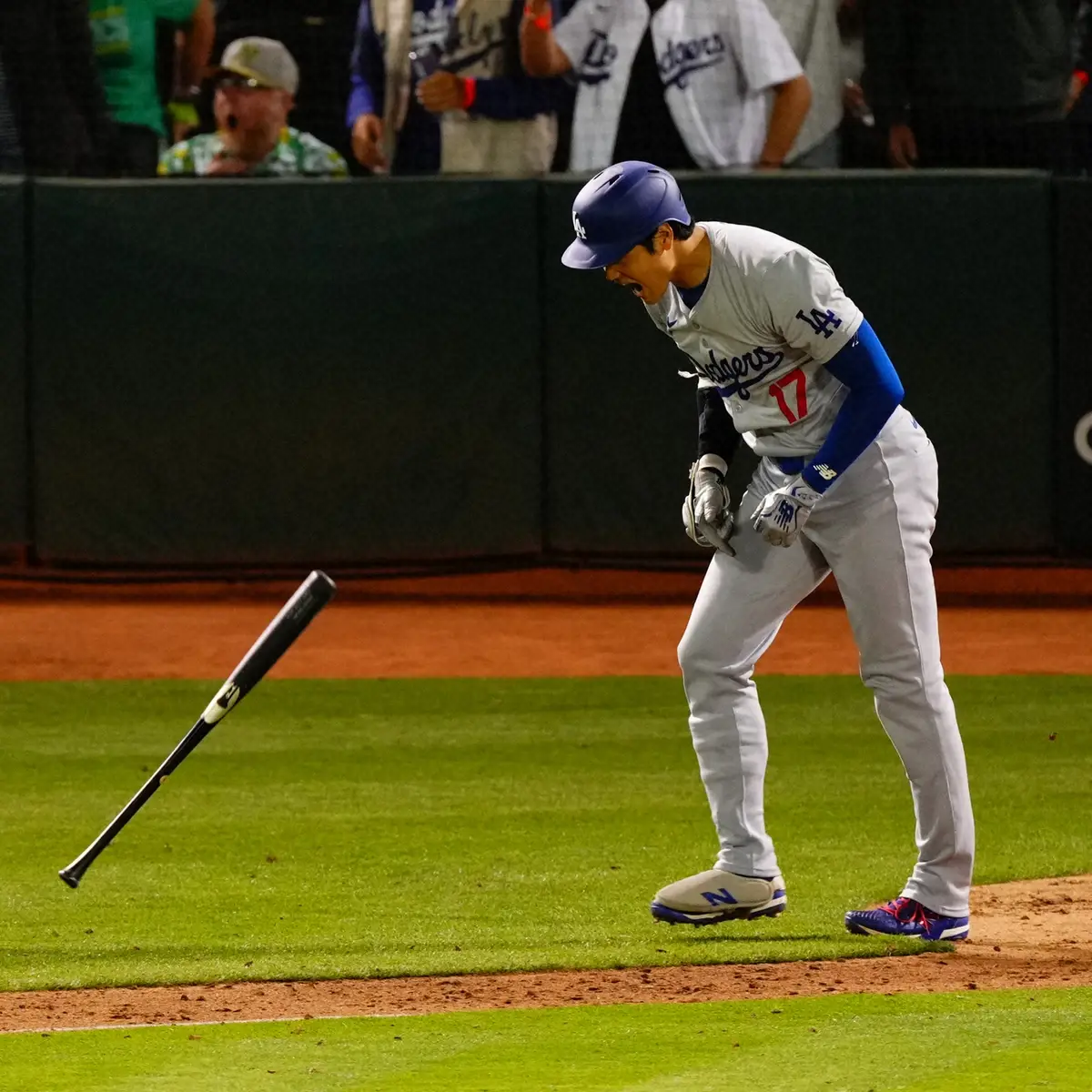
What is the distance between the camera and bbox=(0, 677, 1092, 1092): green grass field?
3967 mm

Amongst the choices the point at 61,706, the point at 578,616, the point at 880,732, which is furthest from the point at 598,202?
the point at 578,616

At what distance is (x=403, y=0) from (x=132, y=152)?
5.24ft

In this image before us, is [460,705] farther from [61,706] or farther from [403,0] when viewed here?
[403,0]

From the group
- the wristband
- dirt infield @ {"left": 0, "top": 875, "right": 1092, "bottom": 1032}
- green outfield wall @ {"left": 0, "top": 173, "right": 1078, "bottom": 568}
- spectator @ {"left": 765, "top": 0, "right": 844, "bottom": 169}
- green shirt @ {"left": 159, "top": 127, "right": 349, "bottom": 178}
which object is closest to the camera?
dirt infield @ {"left": 0, "top": 875, "right": 1092, "bottom": 1032}

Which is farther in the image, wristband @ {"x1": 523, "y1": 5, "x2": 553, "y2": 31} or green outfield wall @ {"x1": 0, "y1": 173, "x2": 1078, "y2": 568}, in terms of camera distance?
green outfield wall @ {"x1": 0, "y1": 173, "x2": 1078, "y2": 568}

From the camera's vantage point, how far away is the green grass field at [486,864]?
13.0 feet

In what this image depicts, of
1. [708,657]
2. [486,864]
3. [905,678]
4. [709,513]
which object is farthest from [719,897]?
[486,864]

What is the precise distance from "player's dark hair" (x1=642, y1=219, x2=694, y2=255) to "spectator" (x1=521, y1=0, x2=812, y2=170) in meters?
5.95

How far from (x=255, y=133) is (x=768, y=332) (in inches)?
Result: 274

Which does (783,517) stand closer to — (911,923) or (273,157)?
(911,923)

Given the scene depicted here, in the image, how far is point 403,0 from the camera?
10945mm

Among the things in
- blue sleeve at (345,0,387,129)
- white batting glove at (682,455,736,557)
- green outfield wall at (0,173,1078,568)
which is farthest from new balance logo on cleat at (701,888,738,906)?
blue sleeve at (345,0,387,129)

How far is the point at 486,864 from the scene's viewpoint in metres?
6.00

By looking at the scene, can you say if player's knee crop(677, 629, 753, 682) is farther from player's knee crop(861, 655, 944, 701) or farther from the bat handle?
the bat handle
